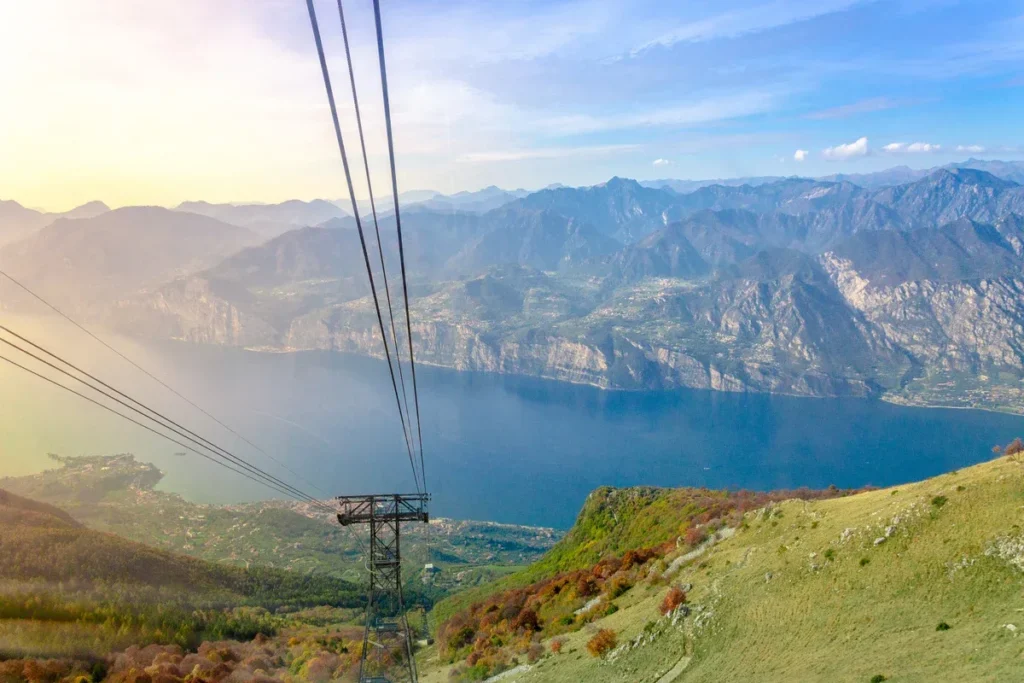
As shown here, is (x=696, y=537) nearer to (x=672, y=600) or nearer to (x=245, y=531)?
(x=672, y=600)

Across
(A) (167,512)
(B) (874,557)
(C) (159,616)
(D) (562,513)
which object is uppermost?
(B) (874,557)

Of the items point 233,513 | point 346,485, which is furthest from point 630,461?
point 233,513

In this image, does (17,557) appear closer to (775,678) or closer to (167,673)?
(167,673)

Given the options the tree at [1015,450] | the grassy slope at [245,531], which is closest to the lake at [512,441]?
the grassy slope at [245,531]

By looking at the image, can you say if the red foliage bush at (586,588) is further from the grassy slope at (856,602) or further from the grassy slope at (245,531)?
the grassy slope at (245,531)

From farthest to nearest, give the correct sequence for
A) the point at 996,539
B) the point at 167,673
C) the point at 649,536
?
1. the point at 649,536
2. the point at 167,673
3. the point at 996,539

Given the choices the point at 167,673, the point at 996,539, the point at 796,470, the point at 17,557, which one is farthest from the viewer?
the point at 796,470

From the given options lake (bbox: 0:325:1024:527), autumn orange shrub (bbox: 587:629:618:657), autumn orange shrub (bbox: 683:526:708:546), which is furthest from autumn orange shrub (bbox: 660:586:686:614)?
lake (bbox: 0:325:1024:527)
